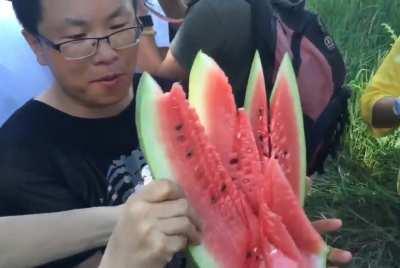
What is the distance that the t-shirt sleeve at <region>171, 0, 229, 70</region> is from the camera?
7.48ft

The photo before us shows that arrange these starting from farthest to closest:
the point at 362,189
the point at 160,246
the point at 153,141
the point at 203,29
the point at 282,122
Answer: the point at 362,189, the point at 203,29, the point at 282,122, the point at 153,141, the point at 160,246

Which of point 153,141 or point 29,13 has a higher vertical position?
point 29,13

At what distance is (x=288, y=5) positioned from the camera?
8.51 feet

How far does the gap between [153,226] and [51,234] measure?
33cm

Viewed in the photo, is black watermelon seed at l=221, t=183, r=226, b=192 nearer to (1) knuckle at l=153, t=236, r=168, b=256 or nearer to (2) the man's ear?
(1) knuckle at l=153, t=236, r=168, b=256

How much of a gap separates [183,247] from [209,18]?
1.19 metres

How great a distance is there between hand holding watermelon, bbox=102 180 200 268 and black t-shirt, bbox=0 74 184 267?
13.2 inches

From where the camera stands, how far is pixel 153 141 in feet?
4.40

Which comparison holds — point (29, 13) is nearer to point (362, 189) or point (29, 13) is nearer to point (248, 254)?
point (248, 254)

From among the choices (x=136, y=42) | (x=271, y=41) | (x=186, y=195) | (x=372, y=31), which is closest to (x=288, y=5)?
(x=271, y=41)

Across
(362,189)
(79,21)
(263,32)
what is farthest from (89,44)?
(362,189)

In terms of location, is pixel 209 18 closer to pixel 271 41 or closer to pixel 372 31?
pixel 271 41

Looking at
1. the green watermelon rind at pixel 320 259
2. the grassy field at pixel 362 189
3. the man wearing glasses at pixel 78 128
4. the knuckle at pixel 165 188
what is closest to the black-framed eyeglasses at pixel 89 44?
the man wearing glasses at pixel 78 128

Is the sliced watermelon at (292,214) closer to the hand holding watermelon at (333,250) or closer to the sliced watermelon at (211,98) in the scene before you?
the hand holding watermelon at (333,250)
